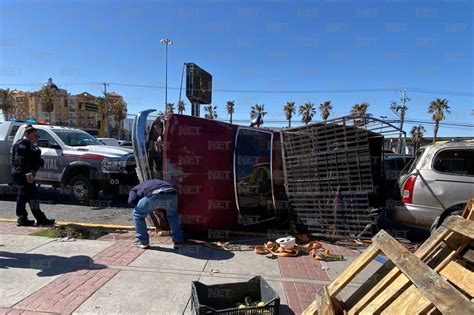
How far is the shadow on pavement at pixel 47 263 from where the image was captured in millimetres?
4770

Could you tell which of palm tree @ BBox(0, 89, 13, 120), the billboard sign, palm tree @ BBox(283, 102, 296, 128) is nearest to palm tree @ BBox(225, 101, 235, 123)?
palm tree @ BBox(283, 102, 296, 128)

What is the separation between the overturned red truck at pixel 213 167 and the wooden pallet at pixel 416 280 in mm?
3203

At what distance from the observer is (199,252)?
5676mm

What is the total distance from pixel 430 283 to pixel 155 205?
4.23m

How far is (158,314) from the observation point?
3.71m

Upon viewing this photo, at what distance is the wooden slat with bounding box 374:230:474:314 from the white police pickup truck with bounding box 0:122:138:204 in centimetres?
724

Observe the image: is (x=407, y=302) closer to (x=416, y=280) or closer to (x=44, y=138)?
(x=416, y=280)

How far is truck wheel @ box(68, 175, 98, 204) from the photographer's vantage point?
9.17m

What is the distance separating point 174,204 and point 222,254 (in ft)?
3.46

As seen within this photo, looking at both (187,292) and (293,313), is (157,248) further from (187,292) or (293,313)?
(293,313)

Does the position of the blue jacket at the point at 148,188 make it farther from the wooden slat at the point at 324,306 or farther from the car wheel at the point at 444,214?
the car wheel at the point at 444,214

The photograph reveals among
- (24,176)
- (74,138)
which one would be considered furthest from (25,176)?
(74,138)

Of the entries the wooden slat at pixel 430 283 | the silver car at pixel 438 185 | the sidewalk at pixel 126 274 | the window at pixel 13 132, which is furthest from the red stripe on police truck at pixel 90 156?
the wooden slat at pixel 430 283

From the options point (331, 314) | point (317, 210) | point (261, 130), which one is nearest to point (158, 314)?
point (331, 314)
